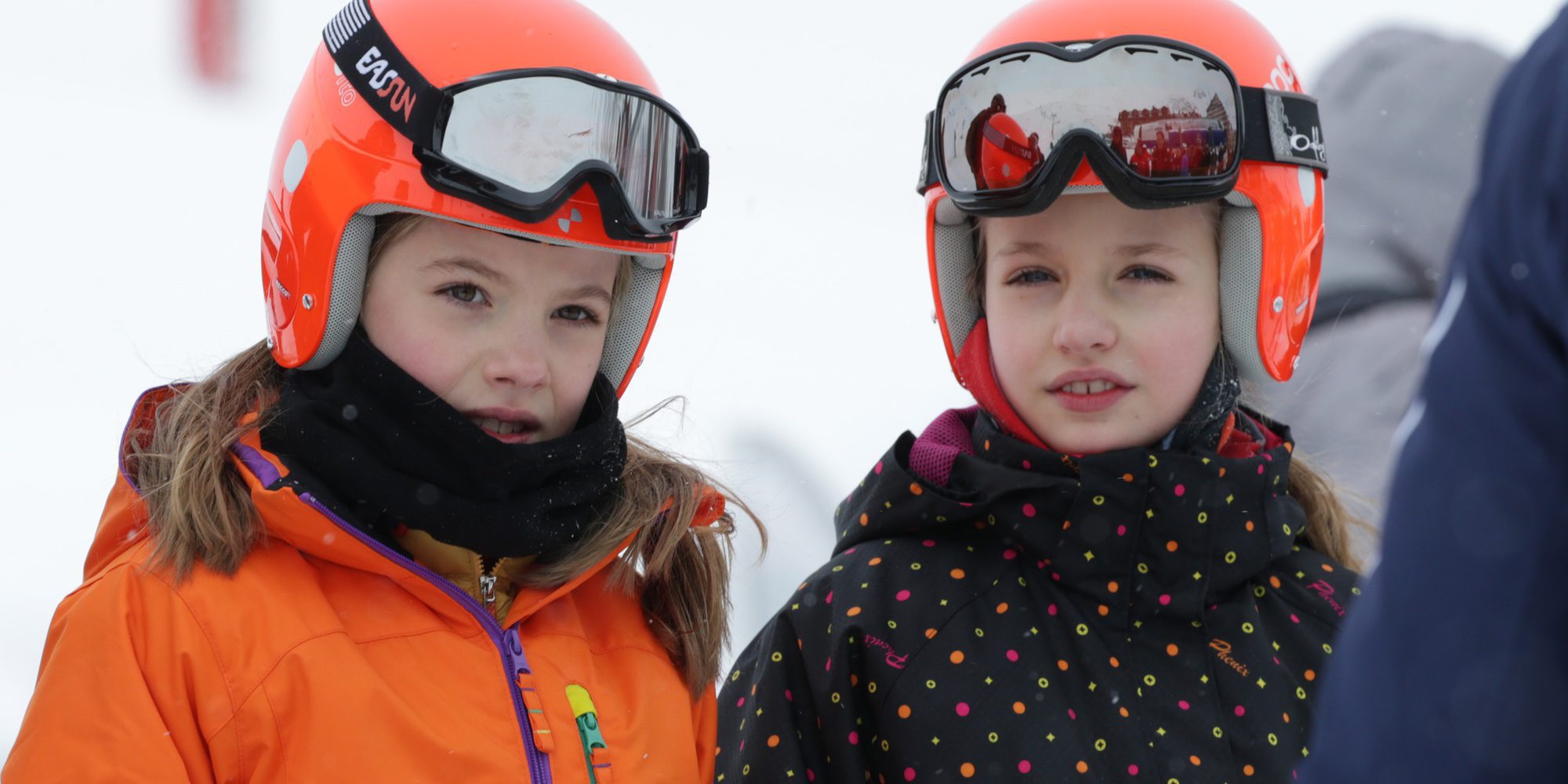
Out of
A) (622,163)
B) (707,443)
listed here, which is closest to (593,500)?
(622,163)

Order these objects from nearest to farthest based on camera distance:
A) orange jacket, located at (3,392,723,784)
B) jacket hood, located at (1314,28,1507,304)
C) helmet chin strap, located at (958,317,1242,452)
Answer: orange jacket, located at (3,392,723,784), helmet chin strap, located at (958,317,1242,452), jacket hood, located at (1314,28,1507,304)

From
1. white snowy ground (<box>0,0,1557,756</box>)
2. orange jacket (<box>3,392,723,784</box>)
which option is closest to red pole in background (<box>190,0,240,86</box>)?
white snowy ground (<box>0,0,1557,756</box>)

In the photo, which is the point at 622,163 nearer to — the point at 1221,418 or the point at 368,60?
the point at 368,60

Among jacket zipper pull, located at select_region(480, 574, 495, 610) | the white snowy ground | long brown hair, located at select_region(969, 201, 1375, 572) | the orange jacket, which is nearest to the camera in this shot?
the orange jacket

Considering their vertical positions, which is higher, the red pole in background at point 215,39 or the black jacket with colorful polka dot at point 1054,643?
the red pole in background at point 215,39

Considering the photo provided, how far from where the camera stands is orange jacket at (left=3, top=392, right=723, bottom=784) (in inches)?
70.2

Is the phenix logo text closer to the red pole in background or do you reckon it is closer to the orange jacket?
the orange jacket

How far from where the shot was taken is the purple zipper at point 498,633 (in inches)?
79.3

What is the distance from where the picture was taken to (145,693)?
1.79m

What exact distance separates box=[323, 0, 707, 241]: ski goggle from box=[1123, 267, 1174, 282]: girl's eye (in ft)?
2.62

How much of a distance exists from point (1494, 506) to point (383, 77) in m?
2.00

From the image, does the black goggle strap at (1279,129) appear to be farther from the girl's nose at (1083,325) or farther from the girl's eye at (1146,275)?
the girl's nose at (1083,325)

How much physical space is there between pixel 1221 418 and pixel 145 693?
1.81m

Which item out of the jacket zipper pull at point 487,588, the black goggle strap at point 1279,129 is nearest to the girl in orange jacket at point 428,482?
the jacket zipper pull at point 487,588
